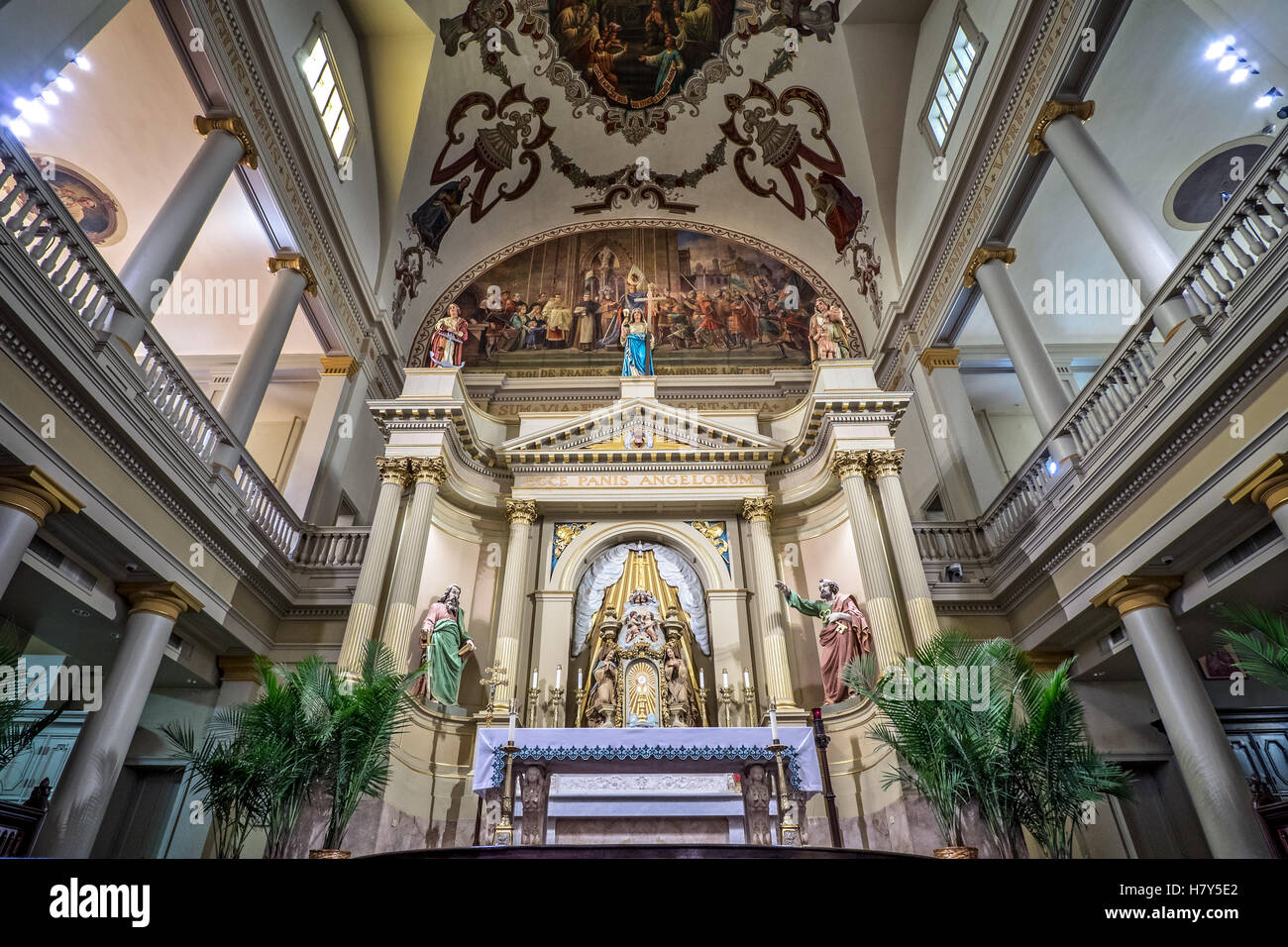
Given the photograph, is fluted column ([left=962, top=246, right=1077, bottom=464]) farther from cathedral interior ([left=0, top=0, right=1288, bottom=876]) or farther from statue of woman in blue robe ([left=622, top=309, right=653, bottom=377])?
statue of woman in blue robe ([left=622, top=309, right=653, bottom=377])

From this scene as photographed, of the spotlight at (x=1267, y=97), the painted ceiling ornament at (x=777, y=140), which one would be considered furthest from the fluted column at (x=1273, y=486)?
the painted ceiling ornament at (x=777, y=140)

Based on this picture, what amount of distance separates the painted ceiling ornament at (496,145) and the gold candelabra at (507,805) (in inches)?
463

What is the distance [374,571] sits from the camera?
8.90m

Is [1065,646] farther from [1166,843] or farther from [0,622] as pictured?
[0,622]

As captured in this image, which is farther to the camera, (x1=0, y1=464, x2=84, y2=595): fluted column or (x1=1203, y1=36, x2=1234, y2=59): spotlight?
(x1=1203, y1=36, x2=1234, y2=59): spotlight

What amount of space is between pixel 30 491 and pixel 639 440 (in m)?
7.32

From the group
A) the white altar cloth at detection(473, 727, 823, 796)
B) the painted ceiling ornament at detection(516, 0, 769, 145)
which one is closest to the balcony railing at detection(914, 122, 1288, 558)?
the white altar cloth at detection(473, 727, 823, 796)

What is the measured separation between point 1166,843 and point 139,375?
1132 cm

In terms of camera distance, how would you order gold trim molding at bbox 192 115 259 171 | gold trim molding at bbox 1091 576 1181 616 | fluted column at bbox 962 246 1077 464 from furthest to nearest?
1. gold trim molding at bbox 192 115 259 171
2. fluted column at bbox 962 246 1077 464
3. gold trim molding at bbox 1091 576 1181 616

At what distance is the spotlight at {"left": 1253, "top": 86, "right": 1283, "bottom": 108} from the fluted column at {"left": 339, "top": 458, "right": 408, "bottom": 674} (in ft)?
41.6

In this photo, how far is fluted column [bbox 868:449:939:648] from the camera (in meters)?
8.38

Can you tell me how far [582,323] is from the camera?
51.1 ft

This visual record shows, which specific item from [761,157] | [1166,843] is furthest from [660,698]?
[761,157]

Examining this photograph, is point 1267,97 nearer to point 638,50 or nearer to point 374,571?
point 638,50
